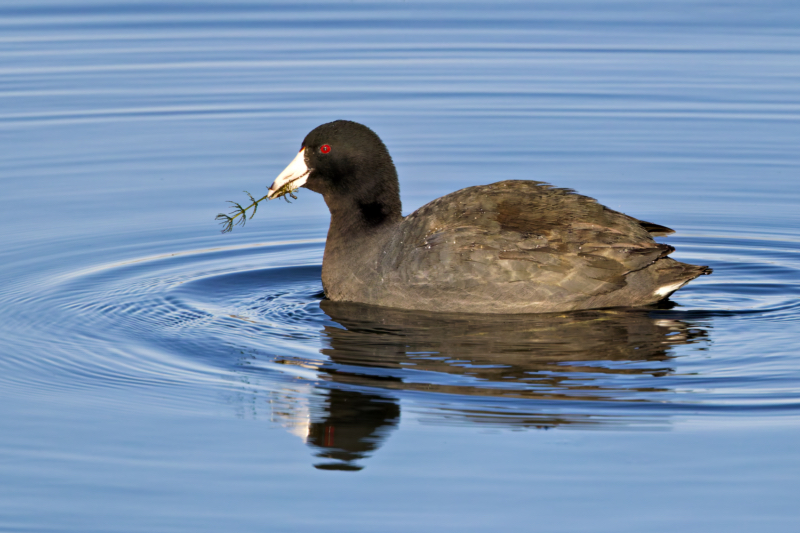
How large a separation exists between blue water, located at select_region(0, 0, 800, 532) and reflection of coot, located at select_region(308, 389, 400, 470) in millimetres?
18

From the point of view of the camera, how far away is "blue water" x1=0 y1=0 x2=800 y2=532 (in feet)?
18.3

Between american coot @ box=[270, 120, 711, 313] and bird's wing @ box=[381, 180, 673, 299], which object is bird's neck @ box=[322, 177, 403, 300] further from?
bird's wing @ box=[381, 180, 673, 299]

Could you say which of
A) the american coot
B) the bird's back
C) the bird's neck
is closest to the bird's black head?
the bird's neck

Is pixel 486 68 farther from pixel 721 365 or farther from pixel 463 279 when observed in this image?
pixel 721 365

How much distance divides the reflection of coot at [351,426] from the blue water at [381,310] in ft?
0.06

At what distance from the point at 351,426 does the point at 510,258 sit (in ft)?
7.59

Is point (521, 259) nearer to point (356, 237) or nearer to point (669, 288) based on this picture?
point (669, 288)

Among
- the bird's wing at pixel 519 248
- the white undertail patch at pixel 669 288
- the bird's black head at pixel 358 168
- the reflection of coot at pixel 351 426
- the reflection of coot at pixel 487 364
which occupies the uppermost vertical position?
the bird's black head at pixel 358 168

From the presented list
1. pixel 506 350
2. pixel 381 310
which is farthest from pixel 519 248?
pixel 381 310

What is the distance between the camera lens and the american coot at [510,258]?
327 inches

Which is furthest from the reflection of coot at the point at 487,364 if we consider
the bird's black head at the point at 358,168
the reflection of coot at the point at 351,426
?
the bird's black head at the point at 358,168

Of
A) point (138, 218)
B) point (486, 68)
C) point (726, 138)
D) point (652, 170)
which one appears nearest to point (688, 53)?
point (486, 68)

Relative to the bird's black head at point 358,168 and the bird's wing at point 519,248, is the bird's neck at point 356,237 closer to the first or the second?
the bird's black head at point 358,168

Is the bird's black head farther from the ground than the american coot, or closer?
farther from the ground
